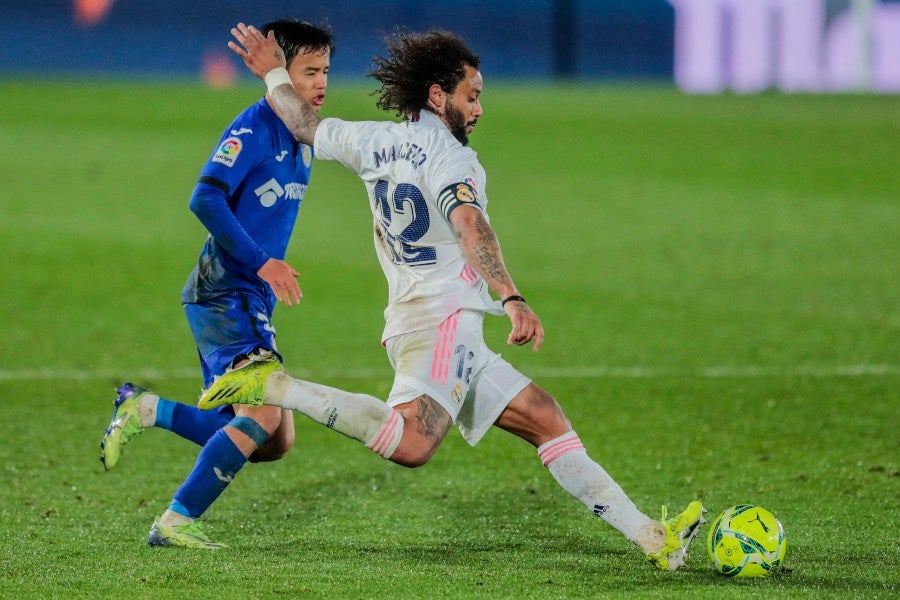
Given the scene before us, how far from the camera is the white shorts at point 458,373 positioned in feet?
17.3

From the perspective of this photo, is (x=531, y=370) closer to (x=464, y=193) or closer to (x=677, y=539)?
(x=677, y=539)

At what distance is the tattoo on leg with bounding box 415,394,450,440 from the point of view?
17.0ft

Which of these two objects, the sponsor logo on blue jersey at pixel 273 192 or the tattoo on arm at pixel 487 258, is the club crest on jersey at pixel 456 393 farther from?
the sponsor logo on blue jersey at pixel 273 192

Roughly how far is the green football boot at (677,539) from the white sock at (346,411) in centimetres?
109

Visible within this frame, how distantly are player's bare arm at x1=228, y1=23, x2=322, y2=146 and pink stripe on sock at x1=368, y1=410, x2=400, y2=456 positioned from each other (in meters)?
1.21

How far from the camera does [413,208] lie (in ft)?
17.4

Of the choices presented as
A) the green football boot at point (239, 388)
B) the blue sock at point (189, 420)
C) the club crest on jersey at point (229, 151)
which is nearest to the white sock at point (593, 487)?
the green football boot at point (239, 388)

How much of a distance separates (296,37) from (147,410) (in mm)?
1774

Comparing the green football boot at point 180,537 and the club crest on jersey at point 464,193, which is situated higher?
the club crest on jersey at point 464,193

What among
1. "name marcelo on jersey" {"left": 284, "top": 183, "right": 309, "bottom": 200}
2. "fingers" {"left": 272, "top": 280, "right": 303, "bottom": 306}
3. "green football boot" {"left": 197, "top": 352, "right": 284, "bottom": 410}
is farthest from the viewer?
"name marcelo on jersey" {"left": 284, "top": 183, "right": 309, "bottom": 200}

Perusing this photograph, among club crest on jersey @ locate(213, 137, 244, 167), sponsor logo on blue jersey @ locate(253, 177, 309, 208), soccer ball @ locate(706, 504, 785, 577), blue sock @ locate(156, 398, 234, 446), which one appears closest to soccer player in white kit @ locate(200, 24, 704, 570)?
soccer ball @ locate(706, 504, 785, 577)

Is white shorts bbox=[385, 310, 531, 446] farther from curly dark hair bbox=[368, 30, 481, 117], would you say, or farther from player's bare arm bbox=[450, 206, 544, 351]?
curly dark hair bbox=[368, 30, 481, 117]

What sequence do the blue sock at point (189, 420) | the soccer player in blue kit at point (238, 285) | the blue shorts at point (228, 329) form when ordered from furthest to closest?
the blue sock at point (189, 420)
the blue shorts at point (228, 329)
the soccer player in blue kit at point (238, 285)

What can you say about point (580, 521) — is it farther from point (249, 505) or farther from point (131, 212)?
point (131, 212)
